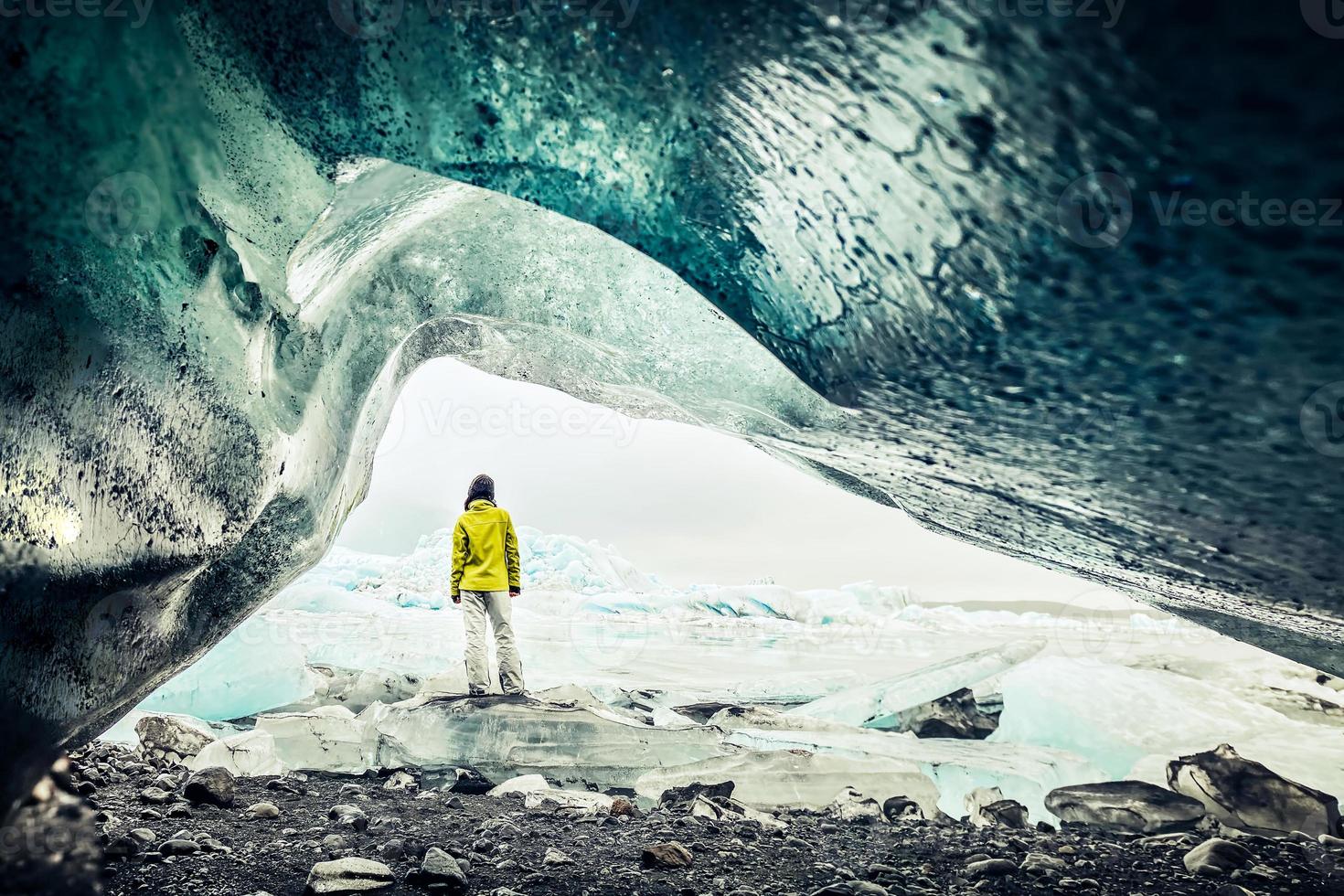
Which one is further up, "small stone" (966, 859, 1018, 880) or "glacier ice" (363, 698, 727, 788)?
"small stone" (966, 859, 1018, 880)

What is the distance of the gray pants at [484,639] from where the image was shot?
14.5 feet

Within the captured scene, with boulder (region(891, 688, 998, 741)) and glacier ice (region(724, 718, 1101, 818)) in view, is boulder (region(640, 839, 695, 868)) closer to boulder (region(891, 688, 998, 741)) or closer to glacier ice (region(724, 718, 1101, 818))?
glacier ice (region(724, 718, 1101, 818))

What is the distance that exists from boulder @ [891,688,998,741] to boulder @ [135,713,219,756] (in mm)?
4087

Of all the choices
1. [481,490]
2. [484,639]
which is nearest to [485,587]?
[484,639]

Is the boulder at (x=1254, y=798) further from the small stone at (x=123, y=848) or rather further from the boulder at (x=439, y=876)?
the small stone at (x=123, y=848)

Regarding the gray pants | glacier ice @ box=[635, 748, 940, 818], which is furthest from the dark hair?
glacier ice @ box=[635, 748, 940, 818]

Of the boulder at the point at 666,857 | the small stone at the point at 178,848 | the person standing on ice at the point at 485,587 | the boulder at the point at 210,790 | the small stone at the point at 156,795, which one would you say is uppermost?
the person standing on ice at the point at 485,587

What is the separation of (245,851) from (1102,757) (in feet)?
13.7

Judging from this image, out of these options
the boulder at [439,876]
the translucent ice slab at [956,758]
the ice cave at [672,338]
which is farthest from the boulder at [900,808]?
the boulder at [439,876]

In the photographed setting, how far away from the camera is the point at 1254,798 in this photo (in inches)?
119

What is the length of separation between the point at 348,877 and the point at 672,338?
1.84m

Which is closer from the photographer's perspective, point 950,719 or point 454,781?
point 454,781

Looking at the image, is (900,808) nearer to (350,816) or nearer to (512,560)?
(350,816)

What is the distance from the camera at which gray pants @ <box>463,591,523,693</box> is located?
174 inches
